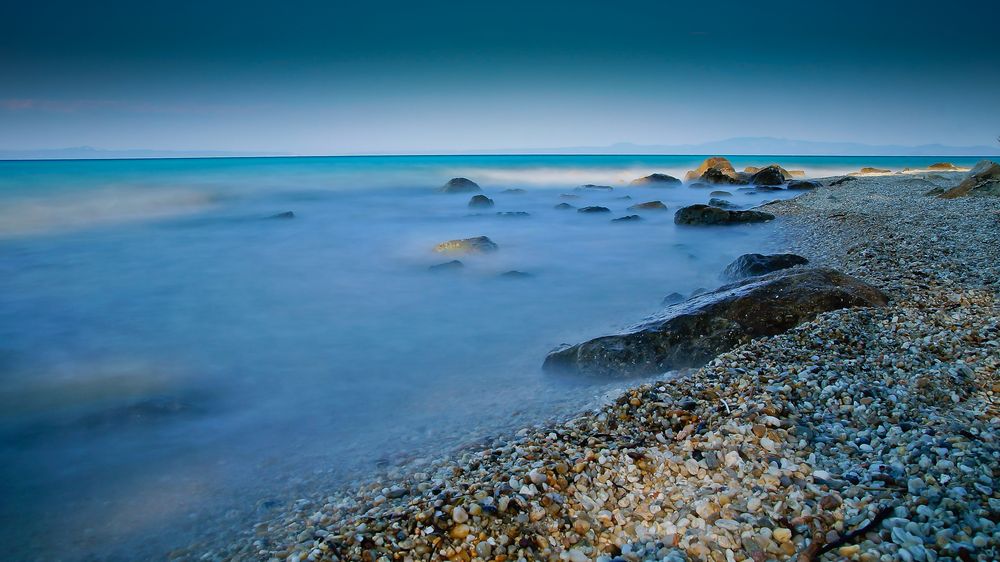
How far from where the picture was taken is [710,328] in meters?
5.28

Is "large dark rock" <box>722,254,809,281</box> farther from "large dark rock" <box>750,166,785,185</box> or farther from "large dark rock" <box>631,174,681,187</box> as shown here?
"large dark rock" <box>631,174,681,187</box>

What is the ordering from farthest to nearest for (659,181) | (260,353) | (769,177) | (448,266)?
(659,181)
(769,177)
(448,266)
(260,353)

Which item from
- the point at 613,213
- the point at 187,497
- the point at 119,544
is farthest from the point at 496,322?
the point at 613,213

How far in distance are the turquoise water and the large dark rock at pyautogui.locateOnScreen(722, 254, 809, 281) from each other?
84cm

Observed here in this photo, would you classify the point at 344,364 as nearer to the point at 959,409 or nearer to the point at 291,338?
the point at 291,338

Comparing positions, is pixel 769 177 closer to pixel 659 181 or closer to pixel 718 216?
pixel 659 181

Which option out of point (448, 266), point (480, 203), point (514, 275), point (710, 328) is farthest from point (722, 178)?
point (710, 328)

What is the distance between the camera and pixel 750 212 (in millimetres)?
15102

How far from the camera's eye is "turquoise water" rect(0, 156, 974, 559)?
12.9 ft

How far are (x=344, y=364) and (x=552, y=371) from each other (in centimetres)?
250

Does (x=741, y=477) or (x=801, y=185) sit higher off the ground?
(x=801, y=185)

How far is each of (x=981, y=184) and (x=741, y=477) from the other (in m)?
17.2

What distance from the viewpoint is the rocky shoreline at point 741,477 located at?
93.7 inches

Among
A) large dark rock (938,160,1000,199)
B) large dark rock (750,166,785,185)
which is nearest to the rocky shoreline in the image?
large dark rock (938,160,1000,199)
